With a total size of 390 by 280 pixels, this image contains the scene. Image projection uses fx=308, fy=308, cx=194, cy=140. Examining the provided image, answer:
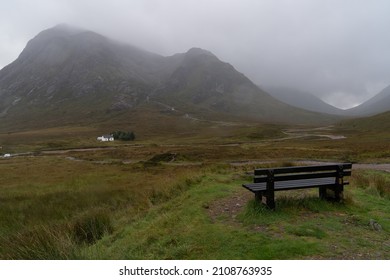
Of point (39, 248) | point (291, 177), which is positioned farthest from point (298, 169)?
point (39, 248)

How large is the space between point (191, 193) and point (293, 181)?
465 centimetres

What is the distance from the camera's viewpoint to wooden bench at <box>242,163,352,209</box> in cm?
888

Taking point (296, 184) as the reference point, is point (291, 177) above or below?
above

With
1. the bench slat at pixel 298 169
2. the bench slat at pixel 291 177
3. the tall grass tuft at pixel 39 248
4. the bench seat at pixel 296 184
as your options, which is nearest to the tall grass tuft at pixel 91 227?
the tall grass tuft at pixel 39 248

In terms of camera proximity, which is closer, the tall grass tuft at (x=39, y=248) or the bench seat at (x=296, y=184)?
the tall grass tuft at (x=39, y=248)

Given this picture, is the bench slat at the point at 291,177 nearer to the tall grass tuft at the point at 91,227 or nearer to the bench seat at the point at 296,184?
the bench seat at the point at 296,184

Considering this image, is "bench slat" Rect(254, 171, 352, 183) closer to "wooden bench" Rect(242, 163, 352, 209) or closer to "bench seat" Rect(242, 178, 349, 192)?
"wooden bench" Rect(242, 163, 352, 209)

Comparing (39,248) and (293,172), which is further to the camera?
(293,172)

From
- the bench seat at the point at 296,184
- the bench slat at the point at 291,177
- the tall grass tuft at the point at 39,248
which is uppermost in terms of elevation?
the bench slat at the point at 291,177

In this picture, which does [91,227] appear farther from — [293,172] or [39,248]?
[293,172]

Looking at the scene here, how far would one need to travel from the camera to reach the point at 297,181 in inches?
388

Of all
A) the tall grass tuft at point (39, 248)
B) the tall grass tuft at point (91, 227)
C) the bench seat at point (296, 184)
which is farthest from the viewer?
the tall grass tuft at point (91, 227)

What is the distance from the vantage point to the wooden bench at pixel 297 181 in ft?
29.1
